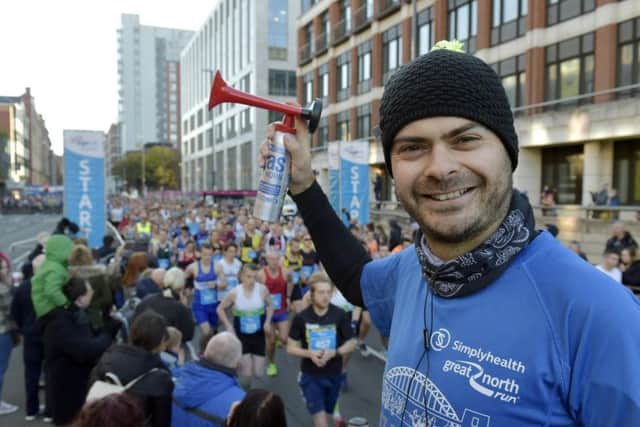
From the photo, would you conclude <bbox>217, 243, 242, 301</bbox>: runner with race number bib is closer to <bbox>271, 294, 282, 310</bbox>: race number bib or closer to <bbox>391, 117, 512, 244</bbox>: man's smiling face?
<bbox>271, 294, 282, 310</bbox>: race number bib

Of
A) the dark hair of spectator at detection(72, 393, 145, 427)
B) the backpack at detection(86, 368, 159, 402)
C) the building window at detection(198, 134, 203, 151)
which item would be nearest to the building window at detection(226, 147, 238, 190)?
the building window at detection(198, 134, 203, 151)

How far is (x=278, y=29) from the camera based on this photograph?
52.3 meters

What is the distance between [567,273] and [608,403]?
26 centimetres

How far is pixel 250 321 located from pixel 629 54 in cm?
1642

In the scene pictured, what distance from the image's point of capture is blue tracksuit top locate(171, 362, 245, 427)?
3244mm

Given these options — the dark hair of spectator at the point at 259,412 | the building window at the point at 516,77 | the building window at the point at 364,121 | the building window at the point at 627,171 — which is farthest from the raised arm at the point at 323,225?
the building window at the point at 364,121

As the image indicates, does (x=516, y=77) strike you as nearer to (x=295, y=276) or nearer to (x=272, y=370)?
(x=295, y=276)

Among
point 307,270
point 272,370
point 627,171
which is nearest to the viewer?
point 272,370

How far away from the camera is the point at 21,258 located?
19516 millimetres

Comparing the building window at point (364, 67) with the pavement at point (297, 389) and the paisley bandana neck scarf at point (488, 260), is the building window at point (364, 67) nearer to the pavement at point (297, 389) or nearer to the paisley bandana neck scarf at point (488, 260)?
the pavement at point (297, 389)

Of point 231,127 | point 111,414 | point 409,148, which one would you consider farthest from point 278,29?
point 409,148

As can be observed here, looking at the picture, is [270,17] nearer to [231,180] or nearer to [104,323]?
[231,180]

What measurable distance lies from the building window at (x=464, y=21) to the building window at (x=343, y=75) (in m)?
11.2

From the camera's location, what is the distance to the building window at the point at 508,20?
66.9 feet
